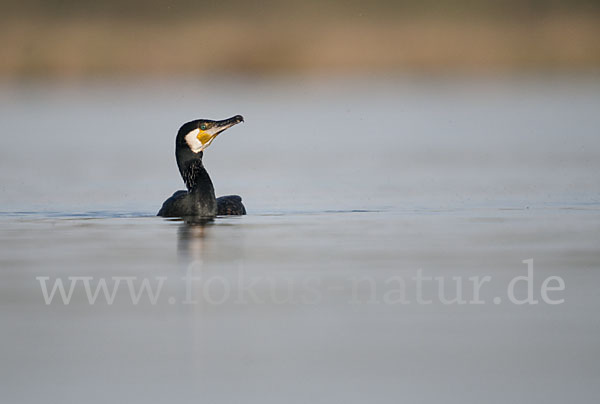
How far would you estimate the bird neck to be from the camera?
976cm

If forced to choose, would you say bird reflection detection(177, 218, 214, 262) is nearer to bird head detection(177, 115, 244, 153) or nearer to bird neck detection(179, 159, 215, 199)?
bird neck detection(179, 159, 215, 199)

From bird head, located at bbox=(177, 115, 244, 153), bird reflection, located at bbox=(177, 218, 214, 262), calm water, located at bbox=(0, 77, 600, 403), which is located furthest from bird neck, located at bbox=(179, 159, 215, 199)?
calm water, located at bbox=(0, 77, 600, 403)

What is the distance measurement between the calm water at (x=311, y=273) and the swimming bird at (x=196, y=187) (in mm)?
282

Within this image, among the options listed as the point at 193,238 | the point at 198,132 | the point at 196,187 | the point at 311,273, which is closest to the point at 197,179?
the point at 196,187

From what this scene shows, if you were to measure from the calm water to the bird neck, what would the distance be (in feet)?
1.48

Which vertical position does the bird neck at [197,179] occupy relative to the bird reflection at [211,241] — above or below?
above

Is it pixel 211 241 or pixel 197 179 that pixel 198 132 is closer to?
pixel 197 179

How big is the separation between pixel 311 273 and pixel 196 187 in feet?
12.6

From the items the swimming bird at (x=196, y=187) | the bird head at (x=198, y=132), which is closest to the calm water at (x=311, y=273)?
the swimming bird at (x=196, y=187)

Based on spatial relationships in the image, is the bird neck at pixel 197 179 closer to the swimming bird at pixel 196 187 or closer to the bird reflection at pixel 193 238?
the swimming bird at pixel 196 187

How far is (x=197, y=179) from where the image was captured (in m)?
9.94

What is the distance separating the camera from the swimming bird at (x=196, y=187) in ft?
31.6

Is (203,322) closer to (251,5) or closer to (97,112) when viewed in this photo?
(97,112)

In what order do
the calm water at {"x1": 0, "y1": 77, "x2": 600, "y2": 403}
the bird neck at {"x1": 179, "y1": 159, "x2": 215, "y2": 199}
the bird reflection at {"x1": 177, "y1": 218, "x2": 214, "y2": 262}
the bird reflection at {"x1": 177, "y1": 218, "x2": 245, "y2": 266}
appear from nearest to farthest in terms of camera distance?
the calm water at {"x1": 0, "y1": 77, "x2": 600, "y2": 403} < the bird reflection at {"x1": 177, "y1": 218, "x2": 245, "y2": 266} < the bird reflection at {"x1": 177, "y1": 218, "x2": 214, "y2": 262} < the bird neck at {"x1": 179, "y1": 159, "x2": 215, "y2": 199}
